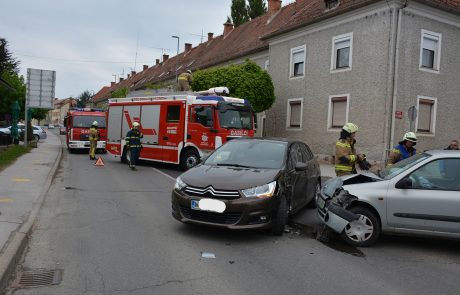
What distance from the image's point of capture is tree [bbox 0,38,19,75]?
115ft

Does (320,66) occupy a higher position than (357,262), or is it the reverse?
(320,66)

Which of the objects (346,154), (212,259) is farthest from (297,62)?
(212,259)

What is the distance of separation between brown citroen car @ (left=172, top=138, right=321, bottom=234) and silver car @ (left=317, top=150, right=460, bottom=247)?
2.63 ft

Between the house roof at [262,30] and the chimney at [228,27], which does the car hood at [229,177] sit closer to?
the house roof at [262,30]

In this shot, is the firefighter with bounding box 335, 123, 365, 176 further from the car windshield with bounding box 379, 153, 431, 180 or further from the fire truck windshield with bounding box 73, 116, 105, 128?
the fire truck windshield with bounding box 73, 116, 105, 128

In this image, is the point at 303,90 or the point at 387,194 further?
the point at 303,90

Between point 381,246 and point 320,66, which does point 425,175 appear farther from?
point 320,66

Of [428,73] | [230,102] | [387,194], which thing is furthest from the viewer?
[428,73]

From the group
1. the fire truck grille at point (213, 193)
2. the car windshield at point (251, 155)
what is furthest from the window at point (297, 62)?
the fire truck grille at point (213, 193)

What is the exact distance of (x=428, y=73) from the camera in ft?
64.3

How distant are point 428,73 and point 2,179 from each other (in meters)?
17.1

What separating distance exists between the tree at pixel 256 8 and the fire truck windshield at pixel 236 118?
37017mm

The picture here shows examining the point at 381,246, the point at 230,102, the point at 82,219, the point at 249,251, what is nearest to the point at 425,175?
the point at 381,246

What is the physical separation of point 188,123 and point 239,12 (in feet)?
124
